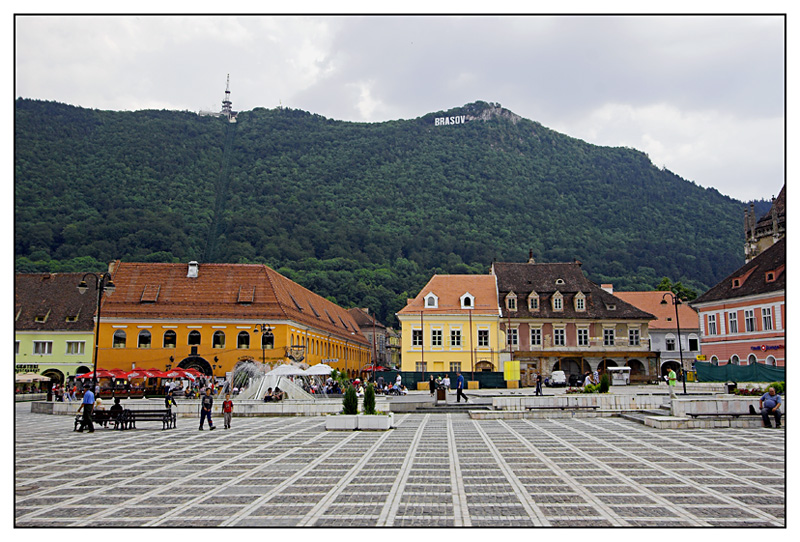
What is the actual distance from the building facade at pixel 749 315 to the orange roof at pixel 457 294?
17.3 metres

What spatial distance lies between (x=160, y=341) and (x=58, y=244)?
64.7ft

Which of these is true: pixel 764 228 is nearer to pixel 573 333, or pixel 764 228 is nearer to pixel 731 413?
pixel 573 333

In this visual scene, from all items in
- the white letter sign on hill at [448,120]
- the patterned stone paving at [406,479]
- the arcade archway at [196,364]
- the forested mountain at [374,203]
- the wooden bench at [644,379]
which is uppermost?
the white letter sign on hill at [448,120]

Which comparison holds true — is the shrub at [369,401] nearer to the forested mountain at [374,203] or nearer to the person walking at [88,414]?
the person walking at [88,414]

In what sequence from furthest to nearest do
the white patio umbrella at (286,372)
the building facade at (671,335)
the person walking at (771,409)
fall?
1. the building facade at (671,335)
2. the white patio umbrella at (286,372)
3. the person walking at (771,409)

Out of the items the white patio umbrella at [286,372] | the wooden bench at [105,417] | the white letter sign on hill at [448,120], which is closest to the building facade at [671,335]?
the white patio umbrella at [286,372]

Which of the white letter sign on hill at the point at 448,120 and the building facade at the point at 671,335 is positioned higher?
the white letter sign on hill at the point at 448,120

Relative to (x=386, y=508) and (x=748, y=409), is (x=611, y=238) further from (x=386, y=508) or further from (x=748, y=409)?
(x=386, y=508)

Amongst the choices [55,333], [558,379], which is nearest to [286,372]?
[558,379]

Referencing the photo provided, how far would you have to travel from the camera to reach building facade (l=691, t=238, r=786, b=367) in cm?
4097

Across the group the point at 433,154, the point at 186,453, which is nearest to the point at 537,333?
the point at 186,453

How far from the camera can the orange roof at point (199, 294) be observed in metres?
51.5

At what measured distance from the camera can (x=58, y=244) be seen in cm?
6231

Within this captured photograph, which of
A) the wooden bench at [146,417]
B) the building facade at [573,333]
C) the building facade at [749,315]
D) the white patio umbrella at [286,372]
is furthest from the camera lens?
the building facade at [573,333]
